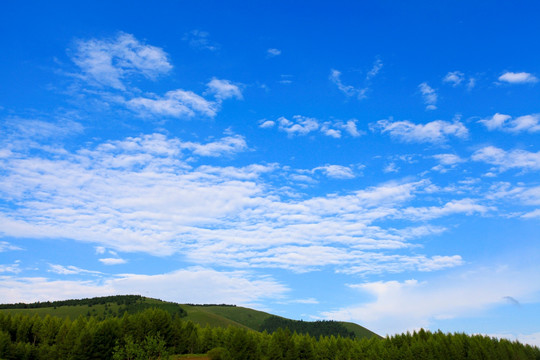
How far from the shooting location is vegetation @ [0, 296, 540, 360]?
131 metres

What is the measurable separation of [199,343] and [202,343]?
1239 millimetres

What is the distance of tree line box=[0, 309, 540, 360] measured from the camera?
131 metres

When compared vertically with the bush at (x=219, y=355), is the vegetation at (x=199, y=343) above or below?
above

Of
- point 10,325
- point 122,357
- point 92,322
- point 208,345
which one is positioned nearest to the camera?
point 122,357

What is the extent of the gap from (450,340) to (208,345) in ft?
308

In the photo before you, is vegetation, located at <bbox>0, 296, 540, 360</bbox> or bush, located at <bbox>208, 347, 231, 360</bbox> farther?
bush, located at <bbox>208, 347, 231, 360</bbox>

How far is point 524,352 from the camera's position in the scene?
169500 millimetres

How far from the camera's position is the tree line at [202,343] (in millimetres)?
131250

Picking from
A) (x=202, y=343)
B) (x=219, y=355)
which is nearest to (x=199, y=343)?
(x=202, y=343)

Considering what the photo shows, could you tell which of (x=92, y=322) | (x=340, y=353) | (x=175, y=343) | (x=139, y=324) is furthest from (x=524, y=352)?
(x=92, y=322)

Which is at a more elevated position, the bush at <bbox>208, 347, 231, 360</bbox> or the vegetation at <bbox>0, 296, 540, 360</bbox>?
the vegetation at <bbox>0, 296, 540, 360</bbox>

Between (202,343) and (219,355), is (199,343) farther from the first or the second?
(219,355)

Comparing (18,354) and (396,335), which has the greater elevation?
(396,335)

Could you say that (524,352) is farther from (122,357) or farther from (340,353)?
(122,357)
